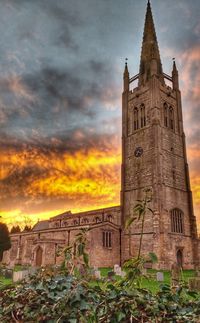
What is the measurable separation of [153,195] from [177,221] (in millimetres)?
7139

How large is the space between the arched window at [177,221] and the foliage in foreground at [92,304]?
104ft

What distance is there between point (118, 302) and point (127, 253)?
108 ft

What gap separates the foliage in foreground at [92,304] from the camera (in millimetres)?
2840

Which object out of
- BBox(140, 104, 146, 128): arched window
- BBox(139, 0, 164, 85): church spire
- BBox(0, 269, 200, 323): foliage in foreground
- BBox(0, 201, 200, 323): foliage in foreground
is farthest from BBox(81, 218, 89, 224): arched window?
BBox(0, 269, 200, 323): foliage in foreground

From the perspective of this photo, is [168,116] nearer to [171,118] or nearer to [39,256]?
[171,118]

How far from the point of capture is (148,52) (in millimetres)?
45312

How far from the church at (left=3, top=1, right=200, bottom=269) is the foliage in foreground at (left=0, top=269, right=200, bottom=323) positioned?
27.6 metres

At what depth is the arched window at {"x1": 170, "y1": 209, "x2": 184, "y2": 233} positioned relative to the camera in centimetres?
3364

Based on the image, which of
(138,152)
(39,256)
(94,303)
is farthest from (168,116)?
(94,303)

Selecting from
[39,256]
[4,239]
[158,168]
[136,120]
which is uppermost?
[136,120]

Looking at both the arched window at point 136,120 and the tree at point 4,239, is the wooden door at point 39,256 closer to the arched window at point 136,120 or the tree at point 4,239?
the tree at point 4,239

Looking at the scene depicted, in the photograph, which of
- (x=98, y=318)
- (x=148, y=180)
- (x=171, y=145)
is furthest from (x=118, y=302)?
(x=171, y=145)

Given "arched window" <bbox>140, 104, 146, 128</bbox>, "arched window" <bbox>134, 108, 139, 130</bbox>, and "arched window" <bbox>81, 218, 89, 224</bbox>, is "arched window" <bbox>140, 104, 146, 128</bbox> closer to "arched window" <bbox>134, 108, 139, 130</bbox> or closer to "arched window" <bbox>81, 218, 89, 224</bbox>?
"arched window" <bbox>134, 108, 139, 130</bbox>

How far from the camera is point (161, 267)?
96.9 ft
